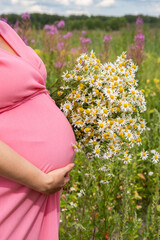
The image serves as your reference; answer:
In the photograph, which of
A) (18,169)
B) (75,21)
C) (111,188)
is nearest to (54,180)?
(18,169)

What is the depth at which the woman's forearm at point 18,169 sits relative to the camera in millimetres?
1007

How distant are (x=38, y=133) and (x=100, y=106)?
0.43 meters

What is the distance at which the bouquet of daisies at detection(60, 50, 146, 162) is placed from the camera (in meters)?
1.48

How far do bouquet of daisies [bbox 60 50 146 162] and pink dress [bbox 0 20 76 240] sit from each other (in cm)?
21

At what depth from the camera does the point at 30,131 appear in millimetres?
1142

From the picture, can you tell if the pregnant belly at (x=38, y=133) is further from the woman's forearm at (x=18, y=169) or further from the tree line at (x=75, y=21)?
the tree line at (x=75, y=21)

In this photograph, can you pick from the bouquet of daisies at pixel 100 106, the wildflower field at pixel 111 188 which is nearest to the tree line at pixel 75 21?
the wildflower field at pixel 111 188

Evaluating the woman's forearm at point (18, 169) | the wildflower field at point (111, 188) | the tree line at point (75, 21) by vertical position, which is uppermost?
the tree line at point (75, 21)

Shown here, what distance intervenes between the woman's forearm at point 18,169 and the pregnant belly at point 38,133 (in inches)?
2.6

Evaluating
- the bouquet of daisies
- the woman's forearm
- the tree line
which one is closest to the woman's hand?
the woman's forearm

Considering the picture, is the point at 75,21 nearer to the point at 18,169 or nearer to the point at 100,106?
the point at 100,106

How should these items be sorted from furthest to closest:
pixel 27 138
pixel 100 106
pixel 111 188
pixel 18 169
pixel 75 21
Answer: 1. pixel 75 21
2. pixel 111 188
3. pixel 100 106
4. pixel 27 138
5. pixel 18 169

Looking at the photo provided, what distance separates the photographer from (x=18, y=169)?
40.4 inches

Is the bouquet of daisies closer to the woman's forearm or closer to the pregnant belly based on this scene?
the pregnant belly
